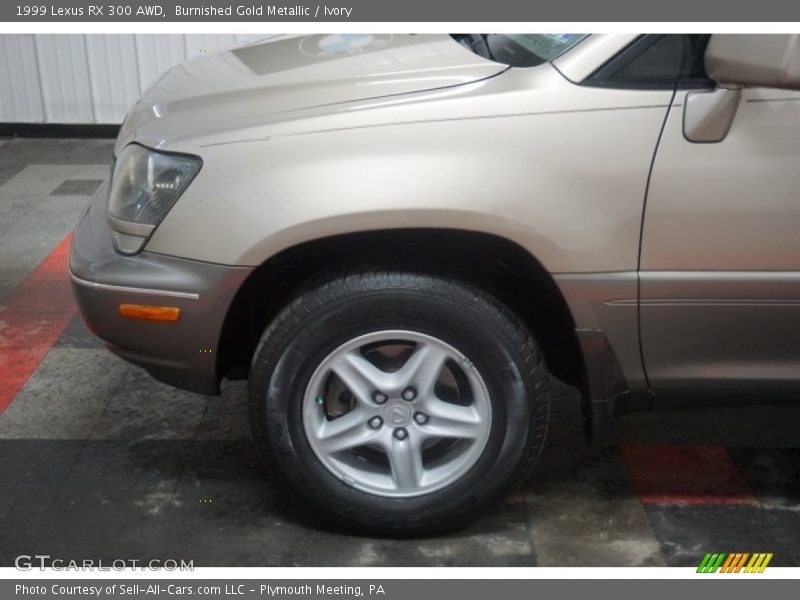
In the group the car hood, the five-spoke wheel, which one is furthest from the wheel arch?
the car hood

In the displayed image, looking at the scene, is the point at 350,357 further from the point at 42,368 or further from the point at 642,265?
the point at 42,368

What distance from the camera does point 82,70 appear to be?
747 centimetres

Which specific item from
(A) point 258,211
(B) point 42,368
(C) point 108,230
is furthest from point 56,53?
(A) point 258,211

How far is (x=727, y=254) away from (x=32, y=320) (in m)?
3.04

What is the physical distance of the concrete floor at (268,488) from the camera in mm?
2883

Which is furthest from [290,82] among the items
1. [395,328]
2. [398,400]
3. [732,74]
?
[732,74]

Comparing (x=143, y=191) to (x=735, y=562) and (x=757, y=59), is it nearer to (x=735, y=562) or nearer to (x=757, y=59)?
(x=757, y=59)

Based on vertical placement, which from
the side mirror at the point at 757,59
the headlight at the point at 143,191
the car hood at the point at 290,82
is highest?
the side mirror at the point at 757,59

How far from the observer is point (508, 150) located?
8.32 ft

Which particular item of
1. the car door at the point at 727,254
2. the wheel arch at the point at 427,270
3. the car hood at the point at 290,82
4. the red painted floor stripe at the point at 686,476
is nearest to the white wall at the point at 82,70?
the car hood at the point at 290,82

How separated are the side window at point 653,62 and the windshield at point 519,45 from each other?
0.14 m

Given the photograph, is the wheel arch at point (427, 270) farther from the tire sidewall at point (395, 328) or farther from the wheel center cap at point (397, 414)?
the wheel center cap at point (397, 414)

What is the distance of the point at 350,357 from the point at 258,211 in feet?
1.54
